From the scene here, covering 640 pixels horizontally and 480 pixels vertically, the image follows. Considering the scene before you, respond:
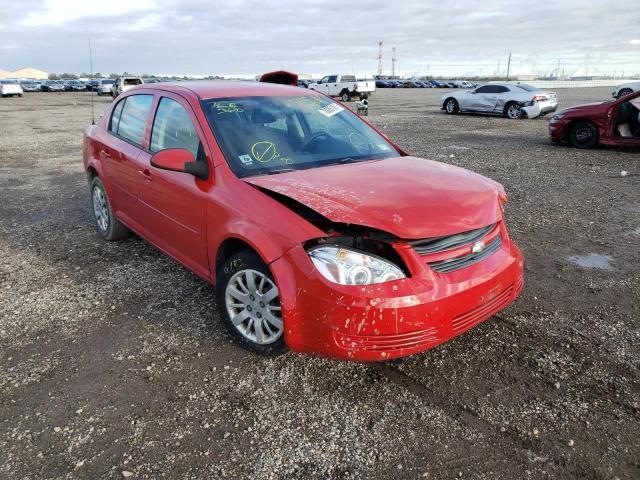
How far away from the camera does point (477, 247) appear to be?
2889 millimetres

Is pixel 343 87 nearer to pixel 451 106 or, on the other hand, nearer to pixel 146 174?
pixel 451 106

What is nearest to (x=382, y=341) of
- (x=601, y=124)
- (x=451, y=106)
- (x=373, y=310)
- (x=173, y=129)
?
(x=373, y=310)

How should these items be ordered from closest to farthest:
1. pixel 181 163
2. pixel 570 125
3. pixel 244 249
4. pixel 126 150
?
pixel 244 249 → pixel 181 163 → pixel 126 150 → pixel 570 125

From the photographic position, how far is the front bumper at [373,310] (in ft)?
8.27

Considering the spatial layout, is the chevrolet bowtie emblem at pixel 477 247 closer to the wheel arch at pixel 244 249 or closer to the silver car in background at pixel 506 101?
the wheel arch at pixel 244 249

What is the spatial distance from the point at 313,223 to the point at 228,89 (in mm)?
1829

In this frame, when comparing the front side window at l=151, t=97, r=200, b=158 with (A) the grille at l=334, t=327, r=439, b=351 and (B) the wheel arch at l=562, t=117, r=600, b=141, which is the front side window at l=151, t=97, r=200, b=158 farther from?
(B) the wheel arch at l=562, t=117, r=600, b=141

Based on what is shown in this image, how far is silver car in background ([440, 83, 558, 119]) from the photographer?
1811 cm

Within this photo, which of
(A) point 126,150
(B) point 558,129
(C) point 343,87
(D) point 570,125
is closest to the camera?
(A) point 126,150

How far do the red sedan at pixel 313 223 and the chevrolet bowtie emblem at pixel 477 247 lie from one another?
0.6 inches

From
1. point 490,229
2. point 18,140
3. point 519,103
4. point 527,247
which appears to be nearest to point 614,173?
point 527,247

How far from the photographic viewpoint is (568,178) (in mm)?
8289

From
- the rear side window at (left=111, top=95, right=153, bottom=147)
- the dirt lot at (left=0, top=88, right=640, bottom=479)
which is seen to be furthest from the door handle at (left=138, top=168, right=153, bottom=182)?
the dirt lot at (left=0, top=88, right=640, bottom=479)

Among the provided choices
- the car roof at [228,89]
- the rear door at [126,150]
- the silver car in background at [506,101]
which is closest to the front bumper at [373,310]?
the car roof at [228,89]
